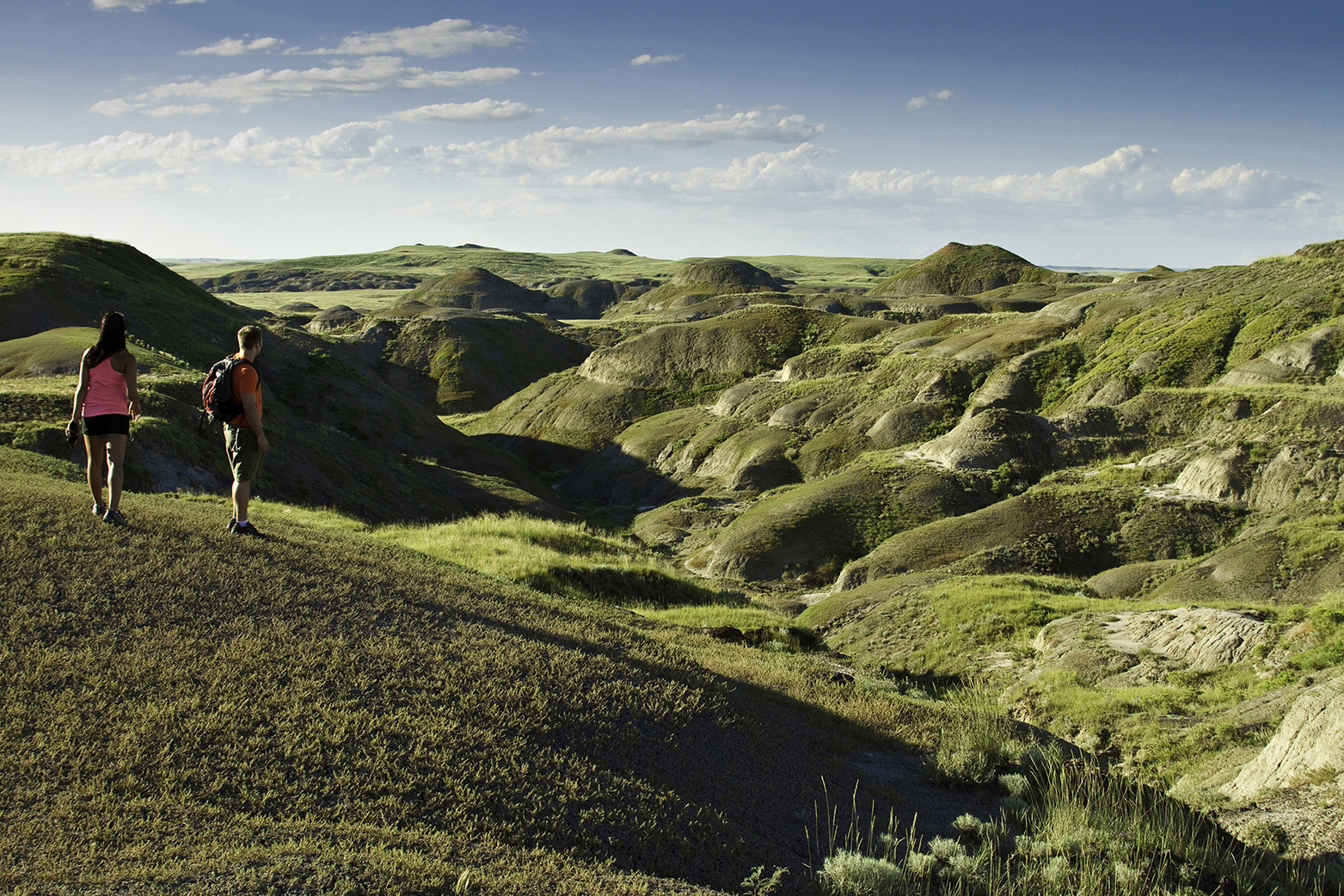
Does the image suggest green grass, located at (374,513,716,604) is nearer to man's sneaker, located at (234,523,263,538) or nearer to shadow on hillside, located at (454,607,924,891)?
man's sneaker, located at (234,523,263,538)

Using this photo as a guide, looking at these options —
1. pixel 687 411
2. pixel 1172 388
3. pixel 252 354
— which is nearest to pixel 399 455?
pixel 687 411

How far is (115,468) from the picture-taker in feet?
36.0

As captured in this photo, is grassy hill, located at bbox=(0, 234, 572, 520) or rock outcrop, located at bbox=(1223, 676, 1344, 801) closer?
rock outcrop, located at bbox=(1223, 676, 1344, 801)

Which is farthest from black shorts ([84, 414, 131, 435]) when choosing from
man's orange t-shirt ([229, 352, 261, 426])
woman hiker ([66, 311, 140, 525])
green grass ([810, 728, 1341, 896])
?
green grass ([810, 728, 1341, 896])

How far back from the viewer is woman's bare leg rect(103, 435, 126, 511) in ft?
35.7

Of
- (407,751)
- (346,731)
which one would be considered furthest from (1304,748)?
(346,731)

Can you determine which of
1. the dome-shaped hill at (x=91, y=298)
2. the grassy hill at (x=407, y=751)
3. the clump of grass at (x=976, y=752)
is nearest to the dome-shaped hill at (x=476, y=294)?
the dome-shaped hill at (x=91, y=298)

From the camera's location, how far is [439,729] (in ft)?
24.1

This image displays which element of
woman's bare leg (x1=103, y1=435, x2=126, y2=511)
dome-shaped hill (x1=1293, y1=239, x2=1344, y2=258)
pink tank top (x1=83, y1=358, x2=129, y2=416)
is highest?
dome-shaped hill (x1=1293, y1=239, x2=1344, y2=258)

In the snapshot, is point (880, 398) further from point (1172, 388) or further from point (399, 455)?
point (399, 455)

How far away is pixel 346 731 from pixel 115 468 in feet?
20.5

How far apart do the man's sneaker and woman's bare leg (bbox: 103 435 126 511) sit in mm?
1387

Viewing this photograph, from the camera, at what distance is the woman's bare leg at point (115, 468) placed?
35.7 ft

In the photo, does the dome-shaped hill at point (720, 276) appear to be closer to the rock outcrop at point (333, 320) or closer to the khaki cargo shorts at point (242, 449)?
the rock outcrop at point (333, 320)
